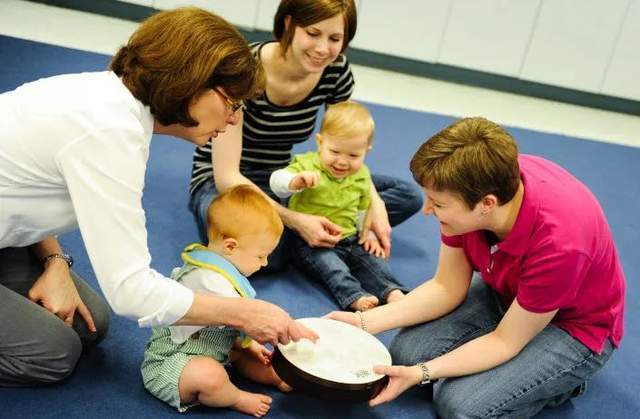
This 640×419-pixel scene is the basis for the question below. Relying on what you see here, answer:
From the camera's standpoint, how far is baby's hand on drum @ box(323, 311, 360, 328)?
1.87 meters

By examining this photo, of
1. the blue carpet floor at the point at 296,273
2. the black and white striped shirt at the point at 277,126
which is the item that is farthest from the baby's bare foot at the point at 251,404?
the black and white striped shirt at the point at 277,126

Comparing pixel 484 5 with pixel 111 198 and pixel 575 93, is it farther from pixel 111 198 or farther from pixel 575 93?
pixel 111 198

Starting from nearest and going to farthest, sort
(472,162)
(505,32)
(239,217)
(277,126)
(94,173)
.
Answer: (94,173) < (472,162) < (239,217) < (277,126) < (505,32)

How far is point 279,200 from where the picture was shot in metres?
2.41

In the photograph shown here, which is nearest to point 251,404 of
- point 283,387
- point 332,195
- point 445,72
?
point 283,387

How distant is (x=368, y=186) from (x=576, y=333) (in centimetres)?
81

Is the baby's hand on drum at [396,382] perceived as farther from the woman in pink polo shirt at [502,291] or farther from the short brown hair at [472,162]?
the short brown hair at [472,162]

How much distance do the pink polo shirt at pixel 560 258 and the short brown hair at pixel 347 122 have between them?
51cm

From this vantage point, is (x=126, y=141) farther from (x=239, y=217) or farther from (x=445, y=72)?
(x=445, y=72)

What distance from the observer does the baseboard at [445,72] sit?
15.4 feet

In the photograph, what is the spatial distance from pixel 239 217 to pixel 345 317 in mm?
399

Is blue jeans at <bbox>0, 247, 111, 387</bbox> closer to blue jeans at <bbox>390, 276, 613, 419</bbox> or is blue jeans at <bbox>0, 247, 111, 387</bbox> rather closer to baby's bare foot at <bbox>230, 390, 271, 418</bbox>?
baby's bare foot at <bbox>230, 390, 271, 418</bbox>

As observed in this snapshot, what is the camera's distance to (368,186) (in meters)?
2.37

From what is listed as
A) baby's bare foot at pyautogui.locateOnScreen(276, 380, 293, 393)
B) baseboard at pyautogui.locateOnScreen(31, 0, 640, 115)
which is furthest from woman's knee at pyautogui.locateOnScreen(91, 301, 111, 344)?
baseboard at pyautogui.locateOnScreen(31, 0, 640, 115)
